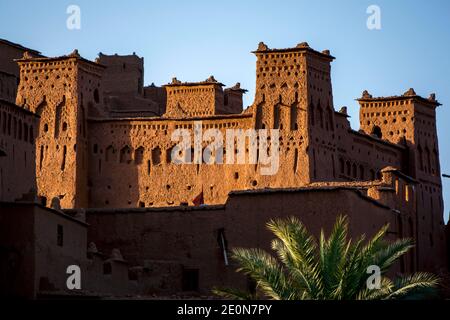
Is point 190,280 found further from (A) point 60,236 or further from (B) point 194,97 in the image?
(B) point 194,97

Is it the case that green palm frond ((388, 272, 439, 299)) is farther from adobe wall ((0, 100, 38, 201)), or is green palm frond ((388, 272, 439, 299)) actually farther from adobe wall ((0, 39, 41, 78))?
adobe wall ((0, 39, 41, 78))

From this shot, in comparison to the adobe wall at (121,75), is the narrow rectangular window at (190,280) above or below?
below

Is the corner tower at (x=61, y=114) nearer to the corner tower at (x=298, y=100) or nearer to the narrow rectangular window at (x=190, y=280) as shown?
the corner tower at (x=298, y=100)

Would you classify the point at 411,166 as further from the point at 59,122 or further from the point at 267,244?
the point at 267,244

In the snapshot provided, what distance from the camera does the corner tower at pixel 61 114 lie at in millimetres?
62938

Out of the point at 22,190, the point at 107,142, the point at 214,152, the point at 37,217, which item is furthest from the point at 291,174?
the point at 37,217

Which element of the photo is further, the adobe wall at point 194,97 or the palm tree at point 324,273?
the adobe wall at point 194,97

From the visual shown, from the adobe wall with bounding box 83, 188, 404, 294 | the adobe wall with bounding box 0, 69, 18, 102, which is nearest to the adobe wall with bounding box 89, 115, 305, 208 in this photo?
the adobe wall with bounding box 0, 69, 18, 102

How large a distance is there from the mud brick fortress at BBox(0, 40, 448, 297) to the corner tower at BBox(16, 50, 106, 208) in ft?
0.17

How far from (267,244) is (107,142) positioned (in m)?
17.9

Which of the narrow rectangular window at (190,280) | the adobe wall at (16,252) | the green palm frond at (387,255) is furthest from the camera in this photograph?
the narrow rectangular window at (190,280)

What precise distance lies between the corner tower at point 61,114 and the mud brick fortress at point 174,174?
2.0 inches

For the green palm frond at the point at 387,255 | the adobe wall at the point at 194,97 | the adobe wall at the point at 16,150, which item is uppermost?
the adobe wall at the point at 194,97

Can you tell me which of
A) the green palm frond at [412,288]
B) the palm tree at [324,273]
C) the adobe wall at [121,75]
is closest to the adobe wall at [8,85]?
the adobe wall at [121,75]
